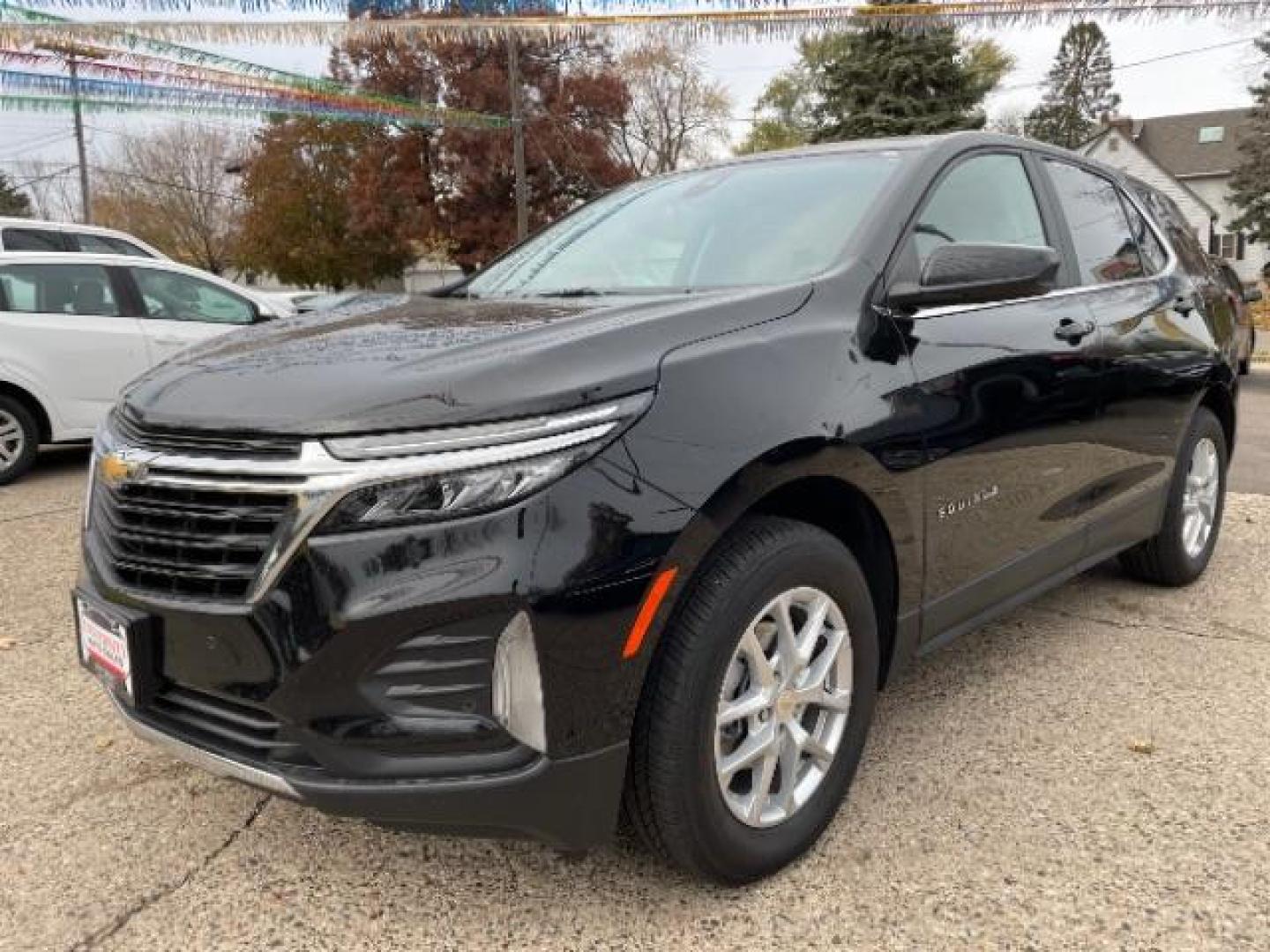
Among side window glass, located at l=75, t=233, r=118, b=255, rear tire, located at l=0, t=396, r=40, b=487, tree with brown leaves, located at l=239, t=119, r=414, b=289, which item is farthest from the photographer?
tree with brown leaves, located at l=239, t=119, r=414, b=289

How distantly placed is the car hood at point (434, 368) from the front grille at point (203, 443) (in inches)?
0.7

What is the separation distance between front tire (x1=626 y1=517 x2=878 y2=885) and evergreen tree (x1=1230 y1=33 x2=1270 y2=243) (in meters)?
36.0

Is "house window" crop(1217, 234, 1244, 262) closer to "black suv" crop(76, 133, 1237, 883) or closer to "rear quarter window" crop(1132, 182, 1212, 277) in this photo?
"rear quarter window" crop(1132, 182, 1212, 277)

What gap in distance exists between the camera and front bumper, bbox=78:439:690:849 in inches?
68.4

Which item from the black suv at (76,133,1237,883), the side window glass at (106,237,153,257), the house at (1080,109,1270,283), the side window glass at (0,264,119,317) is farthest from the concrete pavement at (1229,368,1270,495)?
the house at (1080,109,1270,283)

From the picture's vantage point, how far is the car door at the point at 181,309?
24.6 ft

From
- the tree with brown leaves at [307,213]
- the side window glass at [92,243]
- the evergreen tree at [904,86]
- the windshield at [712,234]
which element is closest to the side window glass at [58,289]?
the side window glass at [92,243]

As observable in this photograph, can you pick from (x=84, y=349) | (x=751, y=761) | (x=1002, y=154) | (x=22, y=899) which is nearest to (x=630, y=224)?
(x=1002, y=154)

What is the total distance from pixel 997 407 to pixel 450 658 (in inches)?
67.0

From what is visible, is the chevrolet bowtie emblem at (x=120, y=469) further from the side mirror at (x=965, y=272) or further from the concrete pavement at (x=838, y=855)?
the side mirror at (x=965, y=272)

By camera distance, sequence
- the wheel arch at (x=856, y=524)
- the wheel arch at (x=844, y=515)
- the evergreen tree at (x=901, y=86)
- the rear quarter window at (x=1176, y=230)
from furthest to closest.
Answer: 1. the evergreen tree at (x=901, y=86)
2. the rear quarter window at (x=1176, y=230)
3. the wheel arch at (x=856, y=524)
4. the wheel arch at (x=844, y=515)

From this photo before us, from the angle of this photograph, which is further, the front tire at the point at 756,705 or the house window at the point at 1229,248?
the house window at the point at 1229,248

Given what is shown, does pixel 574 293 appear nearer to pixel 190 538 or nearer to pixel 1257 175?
pixel 190 538

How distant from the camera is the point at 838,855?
2.33 metres
